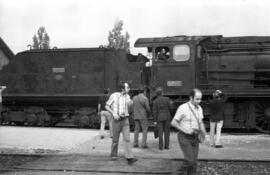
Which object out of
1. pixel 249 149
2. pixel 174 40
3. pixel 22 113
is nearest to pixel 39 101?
pixel 22 113

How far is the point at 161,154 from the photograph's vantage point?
11.9m

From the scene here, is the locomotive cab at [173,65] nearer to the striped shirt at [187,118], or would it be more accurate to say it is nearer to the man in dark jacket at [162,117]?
the man in dark jacket at [162,117]

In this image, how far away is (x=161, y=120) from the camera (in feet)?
42.4

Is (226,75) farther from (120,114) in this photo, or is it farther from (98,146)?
(120,114)

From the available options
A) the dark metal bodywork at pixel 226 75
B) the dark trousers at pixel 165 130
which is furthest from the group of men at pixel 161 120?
the dark metal bodywork at pixel 226 75

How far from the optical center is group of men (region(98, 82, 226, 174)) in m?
7.99

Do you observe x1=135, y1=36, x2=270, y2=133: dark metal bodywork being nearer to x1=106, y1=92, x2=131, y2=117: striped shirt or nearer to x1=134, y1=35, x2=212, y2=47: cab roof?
x1=134, y1=35, x2=212, y2=47: cab roof

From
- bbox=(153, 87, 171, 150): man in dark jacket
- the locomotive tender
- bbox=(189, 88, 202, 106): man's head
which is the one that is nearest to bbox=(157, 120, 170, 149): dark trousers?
bbox=(153, 87, 171, 150): man in dark jacket

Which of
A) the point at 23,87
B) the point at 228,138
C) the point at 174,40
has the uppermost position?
the point at 174,40

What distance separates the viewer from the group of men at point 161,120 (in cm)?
799

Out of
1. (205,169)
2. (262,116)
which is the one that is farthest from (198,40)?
(205,169)

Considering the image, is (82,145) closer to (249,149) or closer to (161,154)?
(161,154)

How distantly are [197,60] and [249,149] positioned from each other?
17.4ft

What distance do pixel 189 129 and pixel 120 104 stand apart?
119 inches
